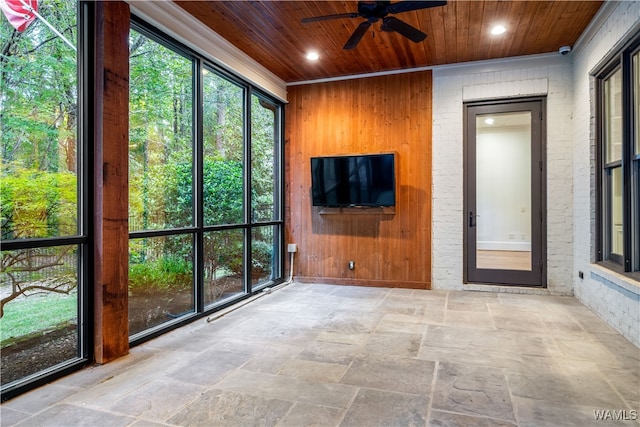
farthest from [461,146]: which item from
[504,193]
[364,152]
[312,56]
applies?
[312,56]

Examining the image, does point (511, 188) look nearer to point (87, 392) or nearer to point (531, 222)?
point (531, 222)

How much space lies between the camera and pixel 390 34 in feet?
13.8

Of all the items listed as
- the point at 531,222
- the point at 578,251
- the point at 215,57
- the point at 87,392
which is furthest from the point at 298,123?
the point at 87,392

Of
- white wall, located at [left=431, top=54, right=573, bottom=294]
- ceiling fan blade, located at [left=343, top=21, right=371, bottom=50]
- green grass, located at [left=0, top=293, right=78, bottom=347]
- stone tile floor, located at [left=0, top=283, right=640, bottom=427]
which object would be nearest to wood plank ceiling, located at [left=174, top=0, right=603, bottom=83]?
white wall, located at [left=431, top=54, right=573, bottom=294]

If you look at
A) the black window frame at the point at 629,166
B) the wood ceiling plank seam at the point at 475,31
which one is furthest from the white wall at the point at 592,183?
the wood ceiling plank seam at the point at 475,31

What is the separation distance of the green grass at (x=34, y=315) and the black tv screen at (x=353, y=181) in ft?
11.4

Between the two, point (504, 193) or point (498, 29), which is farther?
point (504, 193)

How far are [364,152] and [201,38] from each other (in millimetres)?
2610

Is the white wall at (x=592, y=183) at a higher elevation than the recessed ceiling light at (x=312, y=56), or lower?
lower

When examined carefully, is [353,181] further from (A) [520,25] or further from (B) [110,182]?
(B) [110,182]

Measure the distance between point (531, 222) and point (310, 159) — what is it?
10.2ft

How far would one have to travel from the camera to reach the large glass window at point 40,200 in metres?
2.32

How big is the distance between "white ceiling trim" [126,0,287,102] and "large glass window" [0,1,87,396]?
27.6 inches

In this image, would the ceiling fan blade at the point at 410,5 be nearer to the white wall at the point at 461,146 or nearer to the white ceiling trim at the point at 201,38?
the white ceiling trim at the point at 201,38
